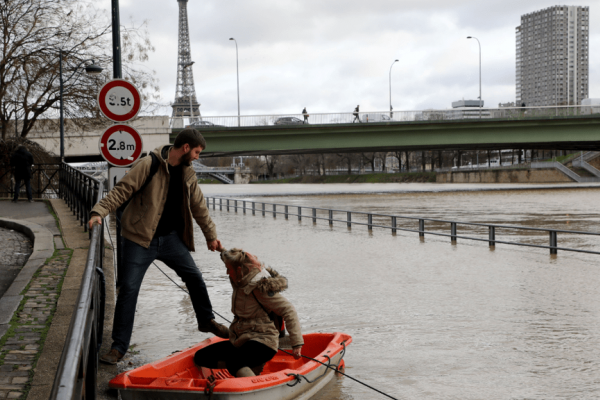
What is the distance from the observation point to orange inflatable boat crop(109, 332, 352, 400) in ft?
13.6

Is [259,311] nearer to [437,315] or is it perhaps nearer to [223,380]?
[223,380]

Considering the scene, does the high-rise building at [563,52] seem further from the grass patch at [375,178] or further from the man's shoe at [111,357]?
the man's shoe at [111,357]

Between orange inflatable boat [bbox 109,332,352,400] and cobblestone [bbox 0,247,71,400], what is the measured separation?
71 centimetres

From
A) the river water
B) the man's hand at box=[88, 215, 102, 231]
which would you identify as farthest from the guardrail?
the river water

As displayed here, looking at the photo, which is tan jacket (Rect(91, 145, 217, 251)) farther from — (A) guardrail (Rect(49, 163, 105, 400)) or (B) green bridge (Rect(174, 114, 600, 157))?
(B) green bridge (Rect(174, 114, 600, 157))

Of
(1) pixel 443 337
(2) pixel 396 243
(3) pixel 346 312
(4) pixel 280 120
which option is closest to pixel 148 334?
(3) pixel 346 312

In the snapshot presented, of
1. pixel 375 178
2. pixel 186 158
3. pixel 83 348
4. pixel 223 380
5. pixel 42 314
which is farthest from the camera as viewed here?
pixel 375 178

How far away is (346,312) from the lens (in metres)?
8.30

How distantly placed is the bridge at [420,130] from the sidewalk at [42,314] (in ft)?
110

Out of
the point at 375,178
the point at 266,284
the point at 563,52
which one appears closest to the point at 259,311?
the point at 266,284

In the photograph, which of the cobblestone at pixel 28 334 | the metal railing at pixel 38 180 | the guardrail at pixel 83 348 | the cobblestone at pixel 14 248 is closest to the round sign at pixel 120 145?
the cobblestone at pixel 28 334

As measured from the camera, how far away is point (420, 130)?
46.3 meters

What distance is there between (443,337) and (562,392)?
73.3 inches

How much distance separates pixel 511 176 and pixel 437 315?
Answer: 256 ft
